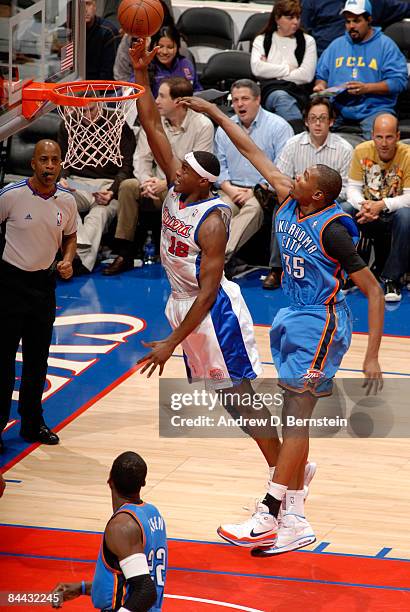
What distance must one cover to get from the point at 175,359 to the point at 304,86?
4.94 m

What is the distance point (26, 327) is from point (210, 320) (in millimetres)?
1508

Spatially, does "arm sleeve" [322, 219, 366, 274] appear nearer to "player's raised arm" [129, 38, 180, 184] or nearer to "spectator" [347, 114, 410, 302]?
"player's raised arm" [129, 38, 180, 184]

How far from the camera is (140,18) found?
7.10 meters

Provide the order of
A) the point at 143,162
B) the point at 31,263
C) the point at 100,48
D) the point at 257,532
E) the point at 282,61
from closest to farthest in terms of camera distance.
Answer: the point at 257,532
the point at 31,263
the point at 143,162
the point at 282,61
the point at 100,48

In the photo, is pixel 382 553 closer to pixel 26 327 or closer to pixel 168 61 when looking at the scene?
pixel 26 327

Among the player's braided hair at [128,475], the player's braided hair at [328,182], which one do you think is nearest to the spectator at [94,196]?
the player's braided hair at [328,182]

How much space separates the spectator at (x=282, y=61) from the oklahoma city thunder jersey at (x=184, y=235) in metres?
6.40

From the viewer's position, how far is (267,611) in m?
5.46

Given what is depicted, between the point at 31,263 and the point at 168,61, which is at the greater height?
the point at 168,61

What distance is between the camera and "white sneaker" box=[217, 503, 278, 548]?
586 cm

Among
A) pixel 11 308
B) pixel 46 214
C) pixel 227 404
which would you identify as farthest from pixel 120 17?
pixel 227 404

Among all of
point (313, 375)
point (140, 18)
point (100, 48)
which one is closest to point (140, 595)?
point (313, 375)

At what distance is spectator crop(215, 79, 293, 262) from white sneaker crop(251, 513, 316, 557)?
570 cm

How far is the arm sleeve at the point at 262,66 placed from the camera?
12.6 meters
